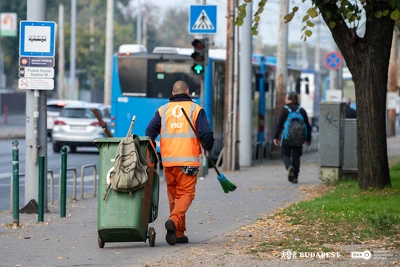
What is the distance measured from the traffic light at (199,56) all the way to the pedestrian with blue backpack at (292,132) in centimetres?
277

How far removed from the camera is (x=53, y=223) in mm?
12508

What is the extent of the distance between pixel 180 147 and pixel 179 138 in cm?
9

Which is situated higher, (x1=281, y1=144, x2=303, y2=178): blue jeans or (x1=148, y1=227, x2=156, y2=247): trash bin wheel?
(x1=281, y1=144, x2=303, y2=178): blue jeans

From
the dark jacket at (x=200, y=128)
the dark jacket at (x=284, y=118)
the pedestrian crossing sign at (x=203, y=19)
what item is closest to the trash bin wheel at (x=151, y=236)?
the dark jacket at (x=200, y=128)

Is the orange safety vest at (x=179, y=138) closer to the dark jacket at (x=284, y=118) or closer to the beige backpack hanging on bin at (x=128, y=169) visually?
the beige backpack hanging on bin at (x=128, y=169)

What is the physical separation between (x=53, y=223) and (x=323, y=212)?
10.9ft

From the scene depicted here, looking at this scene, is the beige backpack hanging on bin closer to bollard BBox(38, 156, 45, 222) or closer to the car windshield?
bollard BBox(38, 156, 45, 222)

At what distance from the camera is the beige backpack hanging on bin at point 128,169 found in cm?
953

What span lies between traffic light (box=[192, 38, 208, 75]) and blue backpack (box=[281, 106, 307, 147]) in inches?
117

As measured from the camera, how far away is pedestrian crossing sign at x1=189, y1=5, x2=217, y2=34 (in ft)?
68.3

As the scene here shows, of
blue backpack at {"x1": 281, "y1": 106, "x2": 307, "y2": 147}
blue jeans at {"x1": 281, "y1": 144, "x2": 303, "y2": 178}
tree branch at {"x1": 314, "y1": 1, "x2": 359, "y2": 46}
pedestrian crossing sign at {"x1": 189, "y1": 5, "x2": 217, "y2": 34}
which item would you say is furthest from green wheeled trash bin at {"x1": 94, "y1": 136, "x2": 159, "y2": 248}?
pedestrian crossing sign at {"x1": 189, "y1": 5, "x2": 217, "y2": 34}

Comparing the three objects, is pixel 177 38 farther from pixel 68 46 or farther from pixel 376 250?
pixel 376 250

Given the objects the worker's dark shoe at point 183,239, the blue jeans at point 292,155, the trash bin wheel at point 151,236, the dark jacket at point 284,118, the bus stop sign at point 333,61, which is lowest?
the worker's dark shoe at point 183,239

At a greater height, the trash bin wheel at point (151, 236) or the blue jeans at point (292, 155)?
the blue jeans at point (292, 155)
